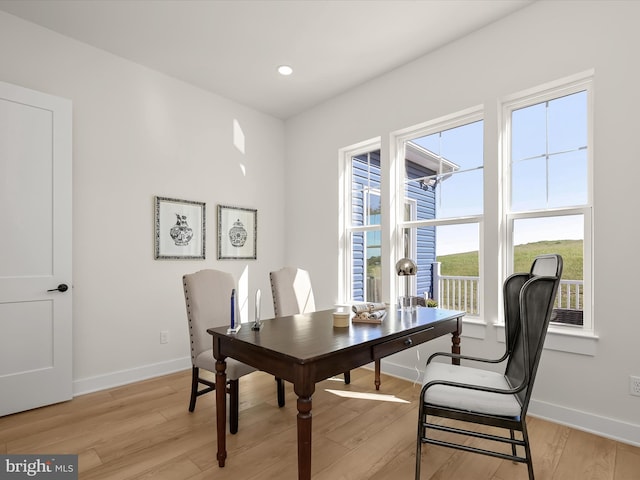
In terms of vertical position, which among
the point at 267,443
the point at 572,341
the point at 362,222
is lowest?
the point at 267,443

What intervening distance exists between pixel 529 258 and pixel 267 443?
234 centimetres

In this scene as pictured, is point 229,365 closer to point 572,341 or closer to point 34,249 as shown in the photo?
point 34,249

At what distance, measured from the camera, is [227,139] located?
4.17 metres

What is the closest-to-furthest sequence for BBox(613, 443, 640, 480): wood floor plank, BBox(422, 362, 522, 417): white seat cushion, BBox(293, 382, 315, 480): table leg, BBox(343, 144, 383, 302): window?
BBox(293, 382, 315, 480): table leg < BBox(422, 362, 522, 417): white seat cushion < BBox(613, 443, 640, 480): wood floor plank < BBox(343, 144, 383, 302): window

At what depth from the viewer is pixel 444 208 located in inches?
131

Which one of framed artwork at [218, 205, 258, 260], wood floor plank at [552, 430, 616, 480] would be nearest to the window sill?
wood floor plank at [552, 430, 616, 480]

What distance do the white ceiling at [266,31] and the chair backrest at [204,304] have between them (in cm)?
202

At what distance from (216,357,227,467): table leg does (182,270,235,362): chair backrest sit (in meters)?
0.68

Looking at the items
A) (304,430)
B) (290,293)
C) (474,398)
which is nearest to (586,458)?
(474,398)

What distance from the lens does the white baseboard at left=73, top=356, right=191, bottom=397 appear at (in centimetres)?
304

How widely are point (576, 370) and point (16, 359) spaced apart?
4.04m

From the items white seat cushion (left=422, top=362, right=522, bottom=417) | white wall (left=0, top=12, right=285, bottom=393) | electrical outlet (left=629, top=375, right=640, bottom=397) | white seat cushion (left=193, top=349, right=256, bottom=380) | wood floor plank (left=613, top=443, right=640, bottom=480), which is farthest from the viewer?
white wall (left=0, top=12, right=285, bottom=393)

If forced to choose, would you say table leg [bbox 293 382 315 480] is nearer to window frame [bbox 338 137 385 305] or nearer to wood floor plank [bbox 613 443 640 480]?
wood floor plank [bbox 613 443 640 480]

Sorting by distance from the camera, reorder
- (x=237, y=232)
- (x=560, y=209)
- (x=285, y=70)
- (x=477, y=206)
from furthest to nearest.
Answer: (x=237, y=232)
(x=285, y=70)
(x=477, y=206)
(x=560, y=209)
